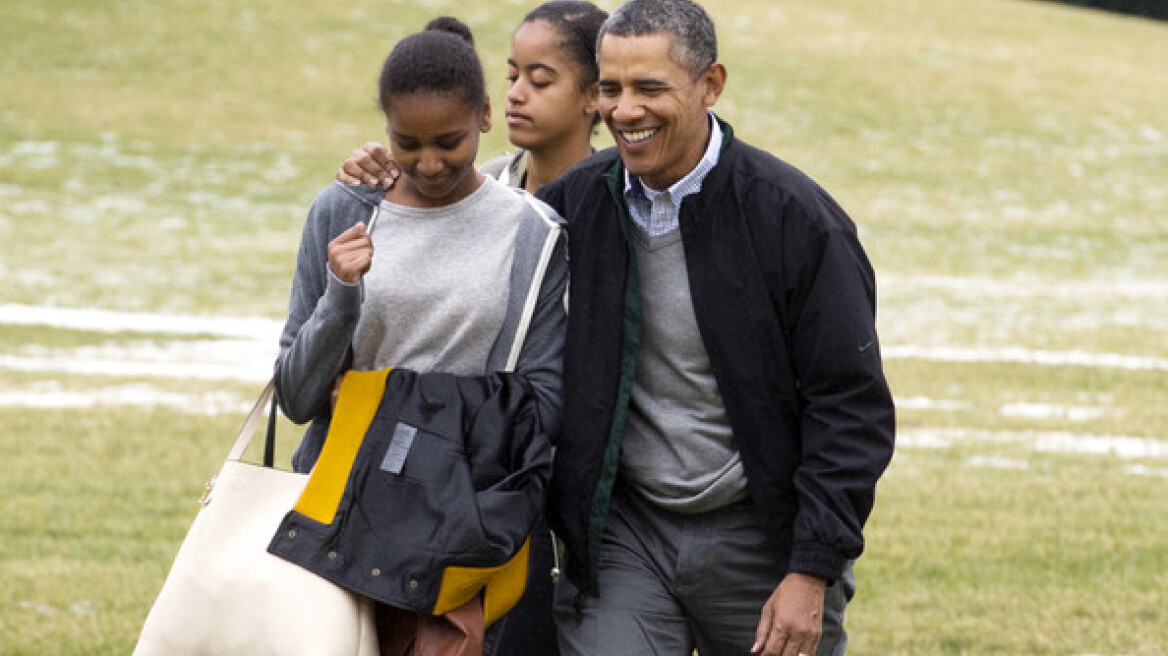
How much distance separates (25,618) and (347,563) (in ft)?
13.2

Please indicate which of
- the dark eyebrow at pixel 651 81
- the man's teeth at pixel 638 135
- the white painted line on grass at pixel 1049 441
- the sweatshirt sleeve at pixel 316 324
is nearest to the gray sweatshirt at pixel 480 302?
the sweatshirt sleeve at pixel 316 324

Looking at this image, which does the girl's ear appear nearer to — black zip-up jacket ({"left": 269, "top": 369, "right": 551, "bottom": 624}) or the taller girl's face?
the taller girl's face

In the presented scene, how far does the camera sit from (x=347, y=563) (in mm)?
3574

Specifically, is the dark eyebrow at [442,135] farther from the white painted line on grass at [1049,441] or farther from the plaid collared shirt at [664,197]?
the white painted line on grass at [1049,441]

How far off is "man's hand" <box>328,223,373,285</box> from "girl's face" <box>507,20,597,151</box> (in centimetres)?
156

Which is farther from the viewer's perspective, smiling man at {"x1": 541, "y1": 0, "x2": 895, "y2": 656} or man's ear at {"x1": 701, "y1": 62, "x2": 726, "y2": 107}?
man's ear at {"x1": 701, "y1": 62, "x2": 726, "y2": 107}

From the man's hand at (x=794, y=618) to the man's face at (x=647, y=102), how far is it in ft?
2.95

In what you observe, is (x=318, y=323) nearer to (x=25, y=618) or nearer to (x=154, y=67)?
(x=25, y=618)

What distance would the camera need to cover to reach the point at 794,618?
381cm

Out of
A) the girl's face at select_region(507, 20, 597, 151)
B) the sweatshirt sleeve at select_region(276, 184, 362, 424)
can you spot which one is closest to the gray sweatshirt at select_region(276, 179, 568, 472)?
the sweatshirt sleeve at select_region(276, 184, 362, 424)

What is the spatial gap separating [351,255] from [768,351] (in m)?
0.89

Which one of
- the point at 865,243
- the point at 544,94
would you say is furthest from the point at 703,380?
the point at 865,243

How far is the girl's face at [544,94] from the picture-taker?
16.9 ft

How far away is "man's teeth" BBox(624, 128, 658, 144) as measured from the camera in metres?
3.88
